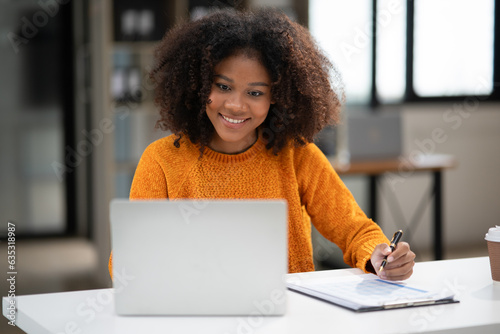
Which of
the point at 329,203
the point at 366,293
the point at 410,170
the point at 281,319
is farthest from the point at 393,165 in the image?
the point at 281,319

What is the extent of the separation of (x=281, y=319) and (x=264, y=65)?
77 cm

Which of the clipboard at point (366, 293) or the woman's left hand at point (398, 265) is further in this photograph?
the woman's left hand at point (398, 265)

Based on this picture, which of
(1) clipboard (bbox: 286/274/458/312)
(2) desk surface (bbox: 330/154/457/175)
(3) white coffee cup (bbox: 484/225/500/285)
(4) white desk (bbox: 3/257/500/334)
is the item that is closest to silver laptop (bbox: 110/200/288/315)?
(4) white desk (bbox: 3/257/500/334)

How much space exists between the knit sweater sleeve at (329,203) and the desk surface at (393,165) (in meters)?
1.74

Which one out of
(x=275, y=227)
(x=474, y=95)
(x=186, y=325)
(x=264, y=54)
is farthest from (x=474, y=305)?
(x=474, y=95)

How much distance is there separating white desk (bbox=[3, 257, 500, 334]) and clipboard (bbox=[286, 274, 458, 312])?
17 millimetres

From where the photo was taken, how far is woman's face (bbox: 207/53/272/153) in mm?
1686

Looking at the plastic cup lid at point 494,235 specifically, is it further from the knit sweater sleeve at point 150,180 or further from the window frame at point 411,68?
the window frame at point 411,68

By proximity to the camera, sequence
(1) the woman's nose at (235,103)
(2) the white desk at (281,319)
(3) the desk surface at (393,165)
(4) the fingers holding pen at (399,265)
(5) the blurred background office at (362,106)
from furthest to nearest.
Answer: (5) the blurred background office at (362,106), (3) the desk surface at (393,165), (1) the woman's nose at (235,103), (4) the fingers holding pen at (399,265), (2) the white desk at (281,319)

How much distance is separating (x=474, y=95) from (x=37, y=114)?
3.38m

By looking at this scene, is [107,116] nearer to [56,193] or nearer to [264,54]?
[56,193]

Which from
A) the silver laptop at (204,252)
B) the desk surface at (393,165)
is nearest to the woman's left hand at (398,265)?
the silver laptop at (204,252)

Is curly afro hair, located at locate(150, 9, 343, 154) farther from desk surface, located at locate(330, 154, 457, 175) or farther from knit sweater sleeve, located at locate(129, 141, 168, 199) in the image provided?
desk surface, located at locate(330, 154, 457, 175)

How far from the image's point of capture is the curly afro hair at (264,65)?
1.71 m
